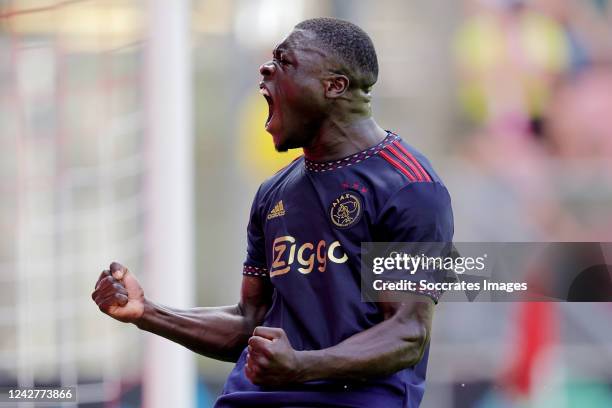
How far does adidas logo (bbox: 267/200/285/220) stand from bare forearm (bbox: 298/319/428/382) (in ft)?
1.43

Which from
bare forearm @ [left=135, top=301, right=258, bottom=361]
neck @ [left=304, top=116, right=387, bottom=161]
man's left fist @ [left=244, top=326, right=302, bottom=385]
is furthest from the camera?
bare forearm @ [left=135, top=301, right=258, bottom=361]

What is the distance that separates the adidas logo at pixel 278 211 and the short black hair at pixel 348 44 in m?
0.37

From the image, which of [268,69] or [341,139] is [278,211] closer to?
[341,139]

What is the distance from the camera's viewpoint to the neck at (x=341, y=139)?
2963 mm

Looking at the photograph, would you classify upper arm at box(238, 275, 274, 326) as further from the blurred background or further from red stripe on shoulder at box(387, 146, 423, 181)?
the blurred background

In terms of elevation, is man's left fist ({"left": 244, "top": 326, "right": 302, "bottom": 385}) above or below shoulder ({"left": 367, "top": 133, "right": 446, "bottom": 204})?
below

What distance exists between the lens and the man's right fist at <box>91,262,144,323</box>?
9.77 ft

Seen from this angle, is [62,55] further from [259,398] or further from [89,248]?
[259,398]

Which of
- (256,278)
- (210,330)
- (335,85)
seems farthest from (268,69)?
(210,330)

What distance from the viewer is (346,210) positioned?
2.86 m

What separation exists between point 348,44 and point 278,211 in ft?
1.53

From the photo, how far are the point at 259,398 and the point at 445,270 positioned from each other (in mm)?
554

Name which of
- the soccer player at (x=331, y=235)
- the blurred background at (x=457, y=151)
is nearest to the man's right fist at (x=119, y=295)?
the soccer player at (x=331, y=235)

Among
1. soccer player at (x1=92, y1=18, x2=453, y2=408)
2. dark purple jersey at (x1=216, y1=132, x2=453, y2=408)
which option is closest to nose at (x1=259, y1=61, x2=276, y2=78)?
soccer player at (x1=92, y1=18, x2=453, y2=408)
